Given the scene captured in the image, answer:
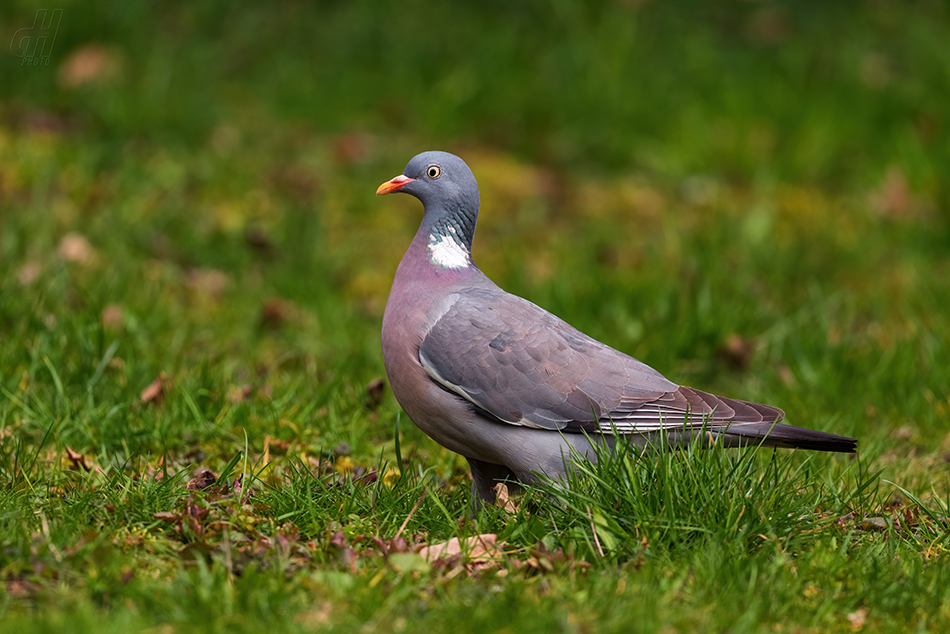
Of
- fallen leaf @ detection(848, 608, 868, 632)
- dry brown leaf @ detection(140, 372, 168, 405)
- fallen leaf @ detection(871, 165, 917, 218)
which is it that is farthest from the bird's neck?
fallen leaf @ detection(871, 165, 917, 218)

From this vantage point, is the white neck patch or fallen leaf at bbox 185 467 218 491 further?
the white neck patch

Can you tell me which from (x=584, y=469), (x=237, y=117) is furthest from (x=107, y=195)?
(x=584, y=469)

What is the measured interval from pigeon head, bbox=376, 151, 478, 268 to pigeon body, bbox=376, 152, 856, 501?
1 cm

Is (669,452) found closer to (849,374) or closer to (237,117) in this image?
(849,374)

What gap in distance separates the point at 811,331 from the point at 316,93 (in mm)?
4180

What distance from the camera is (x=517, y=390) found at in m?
3.38

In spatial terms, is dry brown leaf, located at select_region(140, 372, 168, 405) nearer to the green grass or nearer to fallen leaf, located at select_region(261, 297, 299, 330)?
the green grass

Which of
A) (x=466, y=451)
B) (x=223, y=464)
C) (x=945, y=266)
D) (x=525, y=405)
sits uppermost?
(x=945, y=266)

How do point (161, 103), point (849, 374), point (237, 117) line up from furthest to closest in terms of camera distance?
point (237, 117), point (161, 103), point (849, 374)

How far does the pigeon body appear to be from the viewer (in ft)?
11.0

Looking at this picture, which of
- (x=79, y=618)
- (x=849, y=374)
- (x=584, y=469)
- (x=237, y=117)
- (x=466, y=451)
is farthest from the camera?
(x=237, y=117)

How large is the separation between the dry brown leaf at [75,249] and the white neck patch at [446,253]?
2.85 meters

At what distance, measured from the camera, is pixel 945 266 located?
265 inches

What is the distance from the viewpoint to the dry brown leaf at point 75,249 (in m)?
5.75
